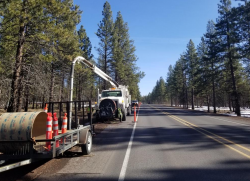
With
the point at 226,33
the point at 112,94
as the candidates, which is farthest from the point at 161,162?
the point at 226,33

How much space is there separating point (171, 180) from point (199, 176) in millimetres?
755

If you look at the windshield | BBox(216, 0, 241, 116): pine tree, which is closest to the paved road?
the windshield

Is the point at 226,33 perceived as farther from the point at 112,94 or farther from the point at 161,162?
the point at 161,162

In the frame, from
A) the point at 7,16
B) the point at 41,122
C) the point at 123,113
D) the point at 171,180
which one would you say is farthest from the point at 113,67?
the point at 171,180

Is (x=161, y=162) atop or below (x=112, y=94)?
below

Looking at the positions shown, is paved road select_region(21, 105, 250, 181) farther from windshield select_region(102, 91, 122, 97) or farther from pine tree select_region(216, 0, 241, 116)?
pine tree select_region(216, 0, 241, 116)

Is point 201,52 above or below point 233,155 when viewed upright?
above

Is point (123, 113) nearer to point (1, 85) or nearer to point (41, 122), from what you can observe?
point (1, 85)

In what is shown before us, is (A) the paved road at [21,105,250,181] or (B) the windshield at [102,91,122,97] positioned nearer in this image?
(A) the paved road at [21,105,250,181]

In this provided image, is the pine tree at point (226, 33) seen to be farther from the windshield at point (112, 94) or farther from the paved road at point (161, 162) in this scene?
the paved road at point (161, 162)

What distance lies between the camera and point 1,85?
39.6 feet

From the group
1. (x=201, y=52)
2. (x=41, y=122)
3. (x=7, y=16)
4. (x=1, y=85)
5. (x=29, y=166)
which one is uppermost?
(x=201, y=52)

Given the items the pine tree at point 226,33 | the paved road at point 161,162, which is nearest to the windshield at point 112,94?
the paved road at point 161,162

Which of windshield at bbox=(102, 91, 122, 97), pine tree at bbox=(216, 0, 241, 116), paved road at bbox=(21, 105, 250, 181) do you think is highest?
pine tree at bbox=(216, 0, 241, 116)
